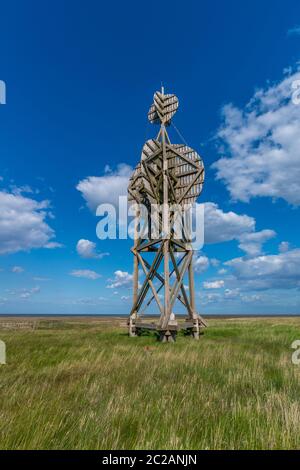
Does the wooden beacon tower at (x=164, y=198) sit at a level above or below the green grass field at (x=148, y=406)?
above

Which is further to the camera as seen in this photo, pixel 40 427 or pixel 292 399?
pixel 292 399

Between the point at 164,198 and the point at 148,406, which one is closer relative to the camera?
the point at 148,406

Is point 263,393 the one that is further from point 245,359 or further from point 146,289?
point 146,289

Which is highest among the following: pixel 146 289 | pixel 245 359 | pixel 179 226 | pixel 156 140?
pixel 156 140

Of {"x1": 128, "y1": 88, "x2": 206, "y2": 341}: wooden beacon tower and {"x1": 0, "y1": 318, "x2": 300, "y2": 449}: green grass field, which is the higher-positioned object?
{"x1": 128, "y1": 88, "x2": 206, "y2": 341}: wooden beacon tower

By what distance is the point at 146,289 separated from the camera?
52.6ft

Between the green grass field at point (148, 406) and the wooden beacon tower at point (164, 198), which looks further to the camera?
the wooden beacon tower at point (164, 198)

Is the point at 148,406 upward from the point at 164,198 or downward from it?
downward

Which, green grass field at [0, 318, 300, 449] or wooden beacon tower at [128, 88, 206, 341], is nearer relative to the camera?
green grass field at [0, 318, 300, 449]

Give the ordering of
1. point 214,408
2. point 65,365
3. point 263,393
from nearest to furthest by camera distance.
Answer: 1. point 214,408
2. point 263,393
3. point 65,365
